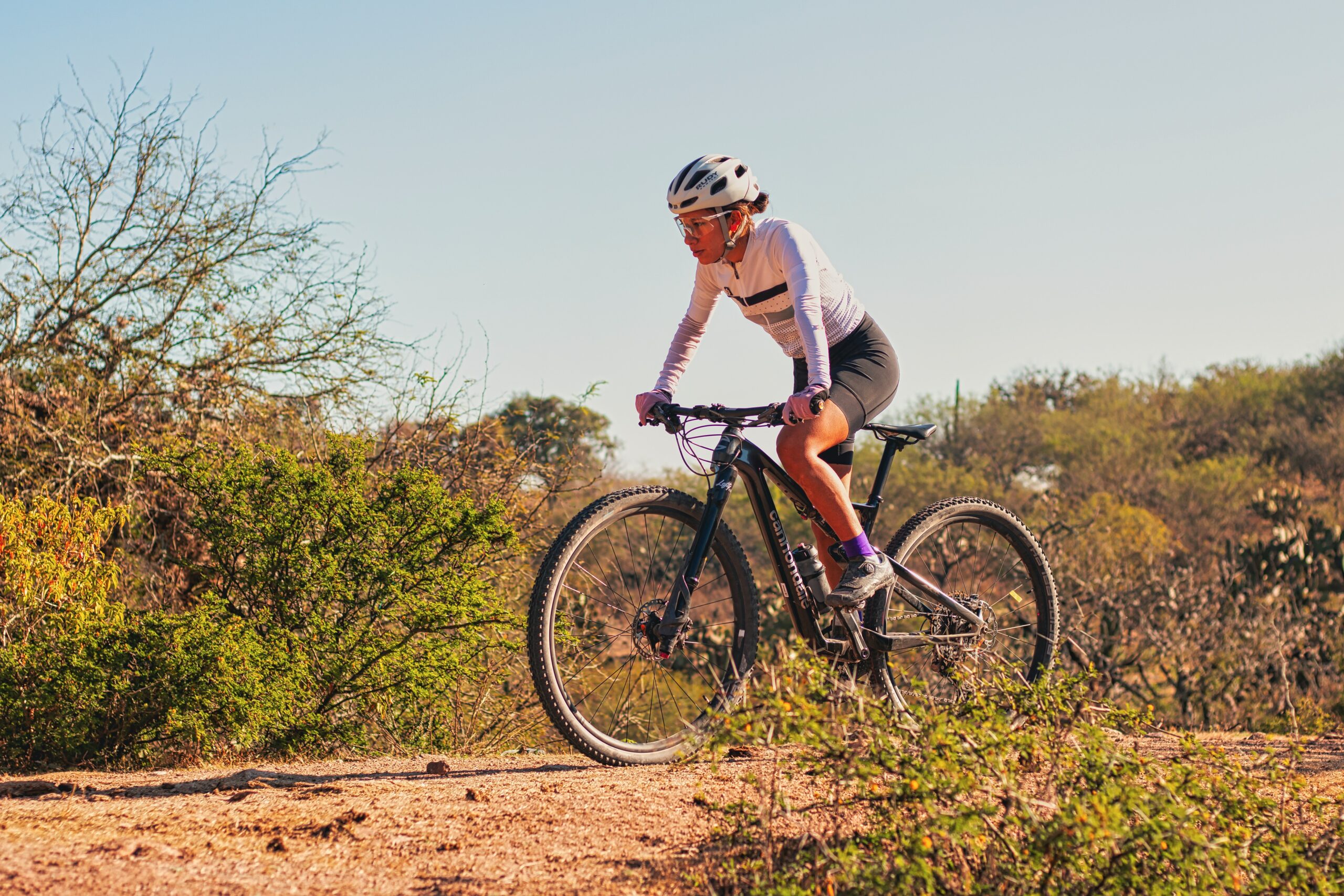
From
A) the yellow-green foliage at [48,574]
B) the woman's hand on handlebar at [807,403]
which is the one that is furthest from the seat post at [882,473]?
the yellow-green foliage at [48,574]

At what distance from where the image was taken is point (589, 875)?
107 inches

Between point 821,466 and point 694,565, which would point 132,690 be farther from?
point 821,466

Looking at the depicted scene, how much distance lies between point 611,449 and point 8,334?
4613mm

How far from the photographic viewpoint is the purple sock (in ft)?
13.2

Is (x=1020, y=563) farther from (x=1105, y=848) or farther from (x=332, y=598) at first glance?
(x=332, y=598)

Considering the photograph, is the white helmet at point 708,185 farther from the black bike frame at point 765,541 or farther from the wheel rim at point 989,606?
the wheel rim at point 989,606

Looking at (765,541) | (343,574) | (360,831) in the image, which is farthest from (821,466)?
(343,574)

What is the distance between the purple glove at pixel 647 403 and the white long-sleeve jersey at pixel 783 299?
9 centimetres

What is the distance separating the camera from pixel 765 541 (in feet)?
13.6

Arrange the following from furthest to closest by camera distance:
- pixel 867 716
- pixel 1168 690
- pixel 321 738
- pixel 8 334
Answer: pixel 1168 690, pixel 8 334, pixel 321 738, pixel 867 716

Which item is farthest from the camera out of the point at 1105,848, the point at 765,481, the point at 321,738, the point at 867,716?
the point at 321,738

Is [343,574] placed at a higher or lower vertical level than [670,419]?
lower

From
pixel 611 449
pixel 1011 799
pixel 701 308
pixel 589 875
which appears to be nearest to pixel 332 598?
pixel 701 308

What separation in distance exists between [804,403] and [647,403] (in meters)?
0.67
